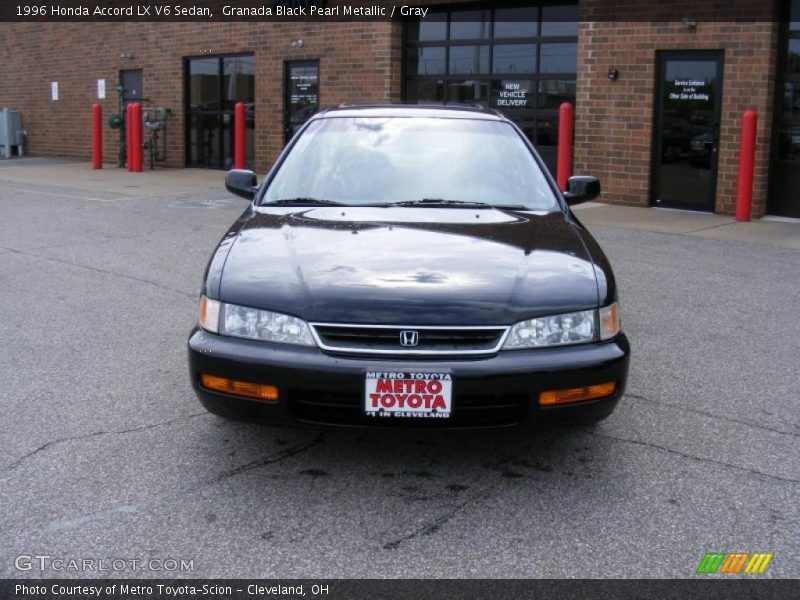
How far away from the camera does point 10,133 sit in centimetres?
2453

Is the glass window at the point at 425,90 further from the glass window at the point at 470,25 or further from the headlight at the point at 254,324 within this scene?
the headlight at the point at 254,324

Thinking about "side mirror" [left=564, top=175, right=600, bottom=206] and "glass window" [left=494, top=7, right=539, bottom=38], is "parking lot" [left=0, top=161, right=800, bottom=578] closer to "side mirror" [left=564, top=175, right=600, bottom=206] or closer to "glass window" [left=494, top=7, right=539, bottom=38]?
"side mirror" [left=564, top=175, right=600, bottom=206]

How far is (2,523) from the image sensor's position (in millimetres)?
3369

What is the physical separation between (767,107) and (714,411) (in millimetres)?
9069

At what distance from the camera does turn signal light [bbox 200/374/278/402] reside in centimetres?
357

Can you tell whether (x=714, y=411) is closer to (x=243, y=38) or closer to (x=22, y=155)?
(x=243, y=38)

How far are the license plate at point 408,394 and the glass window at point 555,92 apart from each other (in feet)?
40.4

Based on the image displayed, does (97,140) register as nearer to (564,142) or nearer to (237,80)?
(237,80)

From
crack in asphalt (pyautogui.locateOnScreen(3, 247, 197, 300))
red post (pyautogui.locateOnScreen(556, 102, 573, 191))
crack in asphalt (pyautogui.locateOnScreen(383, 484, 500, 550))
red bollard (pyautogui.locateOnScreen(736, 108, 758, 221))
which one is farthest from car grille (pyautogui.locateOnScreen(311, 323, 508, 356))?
red post (pyautogui.locateOnScreen(556, 102, 573, 191))

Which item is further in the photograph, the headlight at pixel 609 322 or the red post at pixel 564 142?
the red post at pixel 564 142

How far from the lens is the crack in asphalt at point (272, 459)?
12.7ft

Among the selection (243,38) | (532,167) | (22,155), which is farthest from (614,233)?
(22,155)

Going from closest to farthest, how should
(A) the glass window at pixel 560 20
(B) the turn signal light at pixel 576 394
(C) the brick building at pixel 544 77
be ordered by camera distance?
(B) the turn signal light at pixel 576 394 → (C) the brick building at pixel 544 77 → (A) the glass window at pixel 560 20

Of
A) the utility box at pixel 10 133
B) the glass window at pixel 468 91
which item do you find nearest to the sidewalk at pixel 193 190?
the utility box at pixel 10 133
